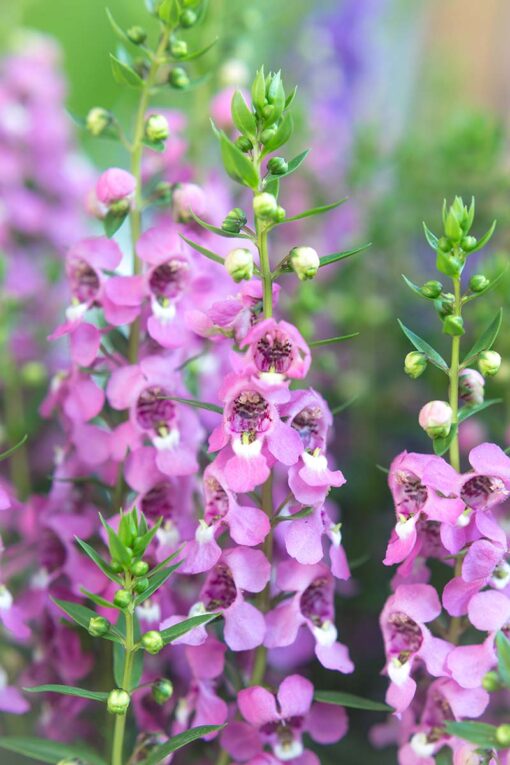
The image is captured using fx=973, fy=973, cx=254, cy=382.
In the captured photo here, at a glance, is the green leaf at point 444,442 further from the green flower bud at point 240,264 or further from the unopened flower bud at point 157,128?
the unopened flower bud at point 157,128

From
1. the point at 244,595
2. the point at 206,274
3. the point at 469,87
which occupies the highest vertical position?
the point at 206,274

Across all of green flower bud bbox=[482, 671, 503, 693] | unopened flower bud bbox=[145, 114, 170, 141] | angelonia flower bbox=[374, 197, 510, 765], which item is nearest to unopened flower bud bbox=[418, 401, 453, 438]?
angelonia flower bbox=[374, 197, 510, 765]

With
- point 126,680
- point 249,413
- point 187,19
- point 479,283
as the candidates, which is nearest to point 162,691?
point 126,680

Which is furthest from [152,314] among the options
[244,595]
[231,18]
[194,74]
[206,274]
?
[231,18]

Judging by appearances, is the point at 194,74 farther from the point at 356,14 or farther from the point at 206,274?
the point at 356,14

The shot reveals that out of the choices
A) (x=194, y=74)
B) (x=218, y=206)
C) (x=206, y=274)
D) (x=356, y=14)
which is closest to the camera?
(x=206, y=274)

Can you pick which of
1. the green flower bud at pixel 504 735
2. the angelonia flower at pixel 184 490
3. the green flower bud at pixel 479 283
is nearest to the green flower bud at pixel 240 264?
the angelonia flower at pixel 184 490

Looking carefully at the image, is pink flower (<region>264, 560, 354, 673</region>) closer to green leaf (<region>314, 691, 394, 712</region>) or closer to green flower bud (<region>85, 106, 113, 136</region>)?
green leaf (<region>314, 691, 394, 712</region>)
